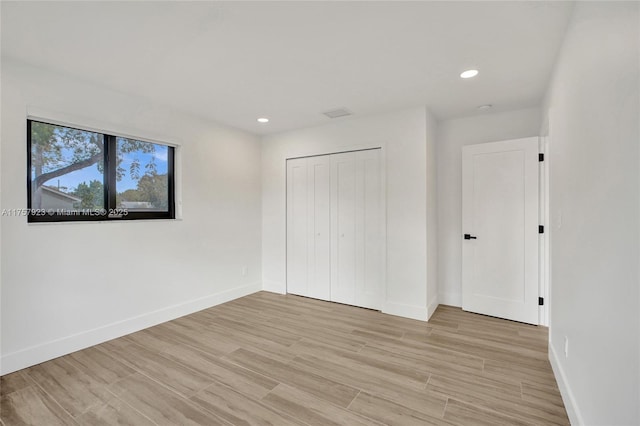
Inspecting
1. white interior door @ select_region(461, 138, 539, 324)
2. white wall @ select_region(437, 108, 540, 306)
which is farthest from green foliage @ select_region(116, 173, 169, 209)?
white interior door @ select_region(461, 138, 539, 324)

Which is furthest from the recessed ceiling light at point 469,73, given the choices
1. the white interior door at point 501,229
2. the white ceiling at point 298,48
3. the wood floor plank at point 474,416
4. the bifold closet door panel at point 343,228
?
the wood floor plank at point 474,416

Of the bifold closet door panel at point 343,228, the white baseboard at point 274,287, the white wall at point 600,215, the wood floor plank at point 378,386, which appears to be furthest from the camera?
the white baseboard at point 274,287

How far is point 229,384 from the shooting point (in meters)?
2.17

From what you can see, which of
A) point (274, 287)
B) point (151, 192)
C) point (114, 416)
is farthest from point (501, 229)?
point (151, 192)

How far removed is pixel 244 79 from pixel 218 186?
1713 mm

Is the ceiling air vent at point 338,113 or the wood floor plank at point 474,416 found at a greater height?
the ceiling air vent at point 338,113

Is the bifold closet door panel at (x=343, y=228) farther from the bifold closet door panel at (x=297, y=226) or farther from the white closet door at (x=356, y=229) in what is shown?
the bifold closet door panel at (x=297, y=226)

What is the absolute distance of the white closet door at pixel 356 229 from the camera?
3812 mm

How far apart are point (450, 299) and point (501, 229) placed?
3.71 feet

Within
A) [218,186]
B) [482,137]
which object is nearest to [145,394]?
[218,186]

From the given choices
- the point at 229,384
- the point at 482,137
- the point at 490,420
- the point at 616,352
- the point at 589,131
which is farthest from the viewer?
the point at 482,137

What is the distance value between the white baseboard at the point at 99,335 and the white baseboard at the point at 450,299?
2910 millimetres

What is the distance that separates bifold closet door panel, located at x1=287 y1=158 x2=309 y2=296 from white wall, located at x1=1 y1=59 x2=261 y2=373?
599 millimetres

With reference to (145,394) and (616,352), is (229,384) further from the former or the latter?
(616,352)
